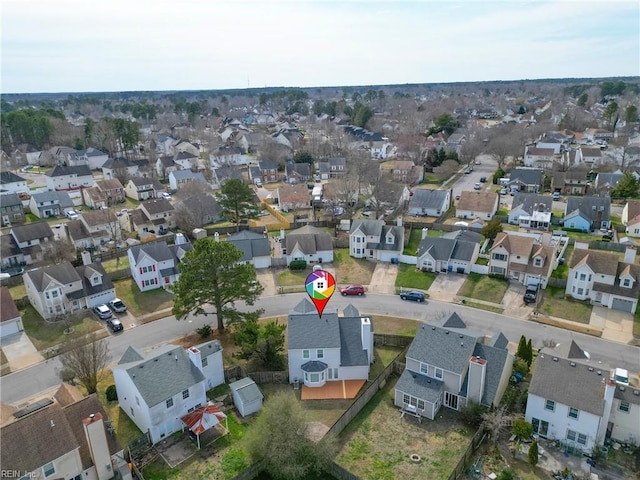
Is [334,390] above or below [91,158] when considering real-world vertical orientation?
below

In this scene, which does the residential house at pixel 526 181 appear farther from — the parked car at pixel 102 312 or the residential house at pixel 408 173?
the parked car at pixel 102 312

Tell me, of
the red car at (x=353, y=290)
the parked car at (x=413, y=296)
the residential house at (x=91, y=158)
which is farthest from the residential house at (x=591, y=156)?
the residential house at (x=91, y=158)

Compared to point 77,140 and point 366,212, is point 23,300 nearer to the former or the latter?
point 366,212

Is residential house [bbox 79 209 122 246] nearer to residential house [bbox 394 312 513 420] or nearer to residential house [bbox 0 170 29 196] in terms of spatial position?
residential house [bbox 0 170 29 196]

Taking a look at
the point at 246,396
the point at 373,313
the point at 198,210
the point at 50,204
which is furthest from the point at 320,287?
the point at 50,204

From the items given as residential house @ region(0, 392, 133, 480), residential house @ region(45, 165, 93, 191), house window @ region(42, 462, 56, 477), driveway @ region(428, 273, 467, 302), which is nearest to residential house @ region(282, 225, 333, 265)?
driveway @ region(428, 273, 467, 302)

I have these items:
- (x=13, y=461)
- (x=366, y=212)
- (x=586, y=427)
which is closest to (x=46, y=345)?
(x=13, y=461)

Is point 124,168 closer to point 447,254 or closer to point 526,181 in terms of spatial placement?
point 447,254
